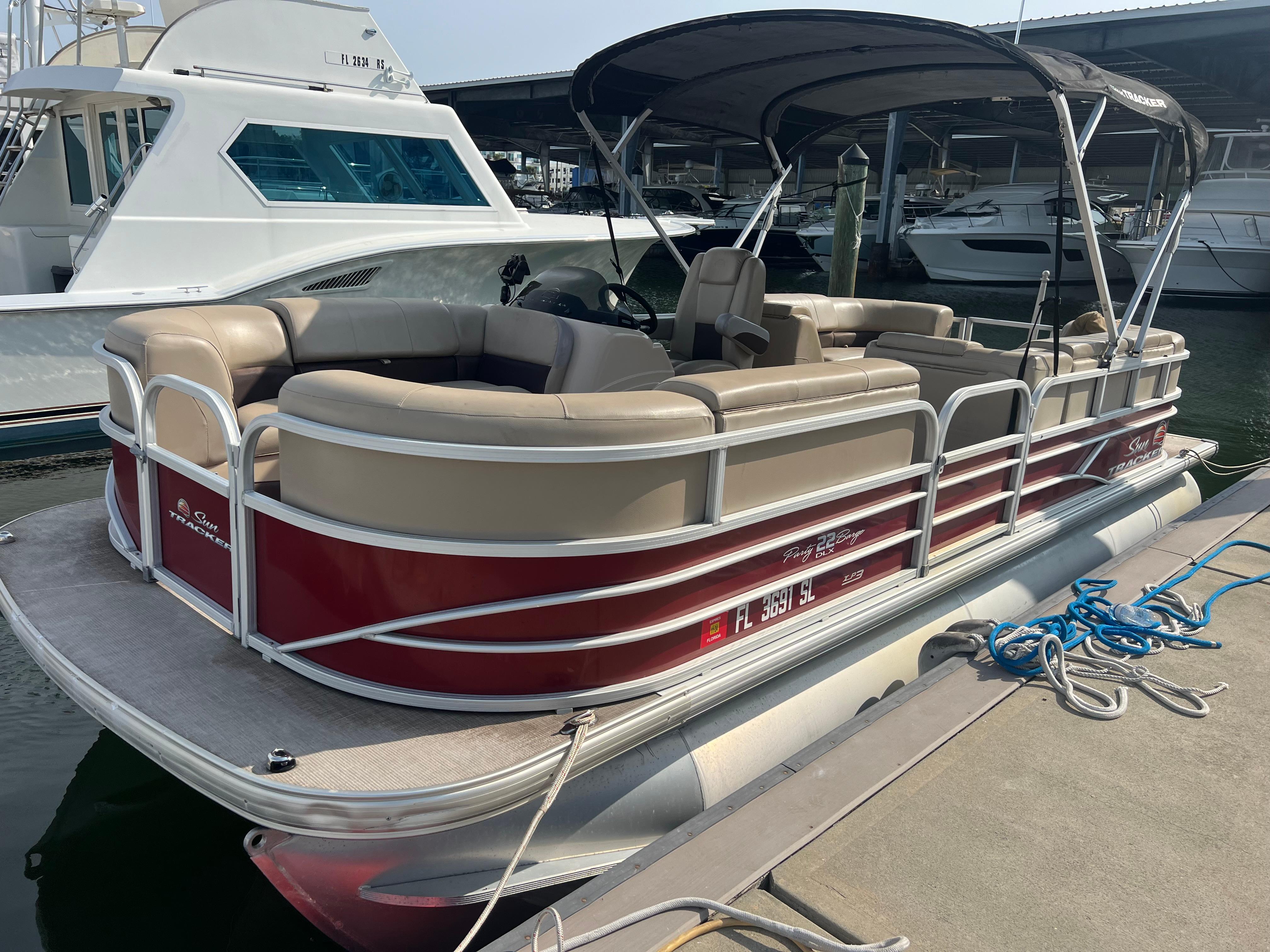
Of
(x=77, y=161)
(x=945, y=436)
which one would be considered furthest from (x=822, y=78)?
(x=77, y=161)

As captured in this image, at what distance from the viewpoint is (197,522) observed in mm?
3006

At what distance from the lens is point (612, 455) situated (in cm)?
241

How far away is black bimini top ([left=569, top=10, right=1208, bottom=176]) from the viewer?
405cm

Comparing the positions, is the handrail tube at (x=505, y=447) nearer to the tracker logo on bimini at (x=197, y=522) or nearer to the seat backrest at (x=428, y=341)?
the tracker logo on bimini at (x=197, y=522)

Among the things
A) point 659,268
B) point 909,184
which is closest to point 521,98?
point 659,268

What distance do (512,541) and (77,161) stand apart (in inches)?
358

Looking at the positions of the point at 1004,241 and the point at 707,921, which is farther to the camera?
the point at 1004,241

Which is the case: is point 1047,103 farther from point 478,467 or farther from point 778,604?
point 478,467

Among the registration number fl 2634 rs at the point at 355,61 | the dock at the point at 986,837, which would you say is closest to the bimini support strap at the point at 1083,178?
the dock at the point at 986,837

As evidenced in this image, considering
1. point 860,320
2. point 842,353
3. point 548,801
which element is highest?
point 860,320

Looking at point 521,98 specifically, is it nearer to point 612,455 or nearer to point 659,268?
point 659,268

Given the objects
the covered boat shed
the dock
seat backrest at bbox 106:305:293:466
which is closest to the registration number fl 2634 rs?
the covered boat shed

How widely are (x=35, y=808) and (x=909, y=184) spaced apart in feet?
139

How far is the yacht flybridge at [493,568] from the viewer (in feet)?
7.72
